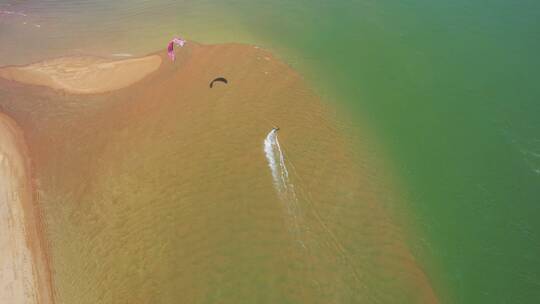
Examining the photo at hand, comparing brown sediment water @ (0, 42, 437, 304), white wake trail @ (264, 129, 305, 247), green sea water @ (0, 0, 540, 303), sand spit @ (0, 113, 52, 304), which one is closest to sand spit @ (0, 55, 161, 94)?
brown sediment water @ (0, 42, 437, 304)

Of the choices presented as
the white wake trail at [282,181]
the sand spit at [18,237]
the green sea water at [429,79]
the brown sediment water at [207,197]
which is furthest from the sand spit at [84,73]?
the white wake trail at [282,181]

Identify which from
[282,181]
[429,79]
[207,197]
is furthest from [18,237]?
[429,79]

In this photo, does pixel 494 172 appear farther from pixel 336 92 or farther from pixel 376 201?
pixel 336 92

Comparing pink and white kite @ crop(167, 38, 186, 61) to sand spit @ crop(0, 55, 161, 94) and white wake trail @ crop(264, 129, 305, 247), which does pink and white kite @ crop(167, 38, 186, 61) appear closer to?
sand spit @ crop(0, 55, 161, 94)

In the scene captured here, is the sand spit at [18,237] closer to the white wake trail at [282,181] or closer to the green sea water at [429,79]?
the white wake trail at [282,181]

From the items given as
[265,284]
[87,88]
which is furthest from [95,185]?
[265,284]
